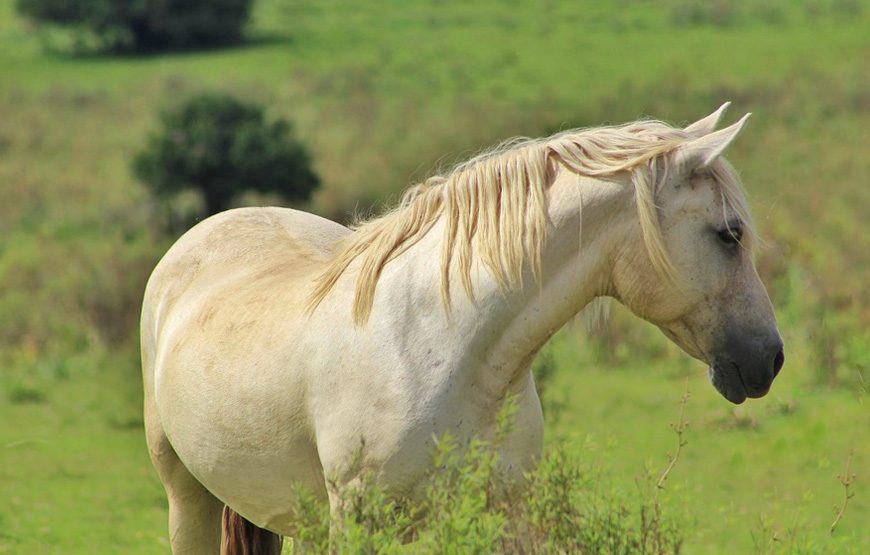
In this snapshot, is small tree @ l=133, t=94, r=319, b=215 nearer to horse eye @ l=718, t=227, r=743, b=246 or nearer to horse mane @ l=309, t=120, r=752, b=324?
horse mane @ l=309, t=120, r=752, b=324

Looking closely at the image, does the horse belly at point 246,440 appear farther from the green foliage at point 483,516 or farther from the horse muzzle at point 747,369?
the horse muzzle at point 747,369

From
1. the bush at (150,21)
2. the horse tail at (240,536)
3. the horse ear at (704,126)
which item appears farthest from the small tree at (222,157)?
the horse ear at (704,126)

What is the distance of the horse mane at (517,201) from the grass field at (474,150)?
387 mm

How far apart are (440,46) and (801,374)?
61.3 ft

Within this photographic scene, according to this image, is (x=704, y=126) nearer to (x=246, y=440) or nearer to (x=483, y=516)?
(x=483, y=516)

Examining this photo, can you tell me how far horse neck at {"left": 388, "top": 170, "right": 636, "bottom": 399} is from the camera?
347 cm

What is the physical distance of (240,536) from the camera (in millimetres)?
4746

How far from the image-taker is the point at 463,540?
315 centimetres

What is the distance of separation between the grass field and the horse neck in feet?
0.98

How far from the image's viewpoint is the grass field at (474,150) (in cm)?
793

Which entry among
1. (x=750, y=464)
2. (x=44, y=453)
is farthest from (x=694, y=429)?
(x=44, y=453)

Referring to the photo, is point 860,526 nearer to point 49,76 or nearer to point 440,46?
point 440,46

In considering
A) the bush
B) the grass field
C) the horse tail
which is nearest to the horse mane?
the grass field

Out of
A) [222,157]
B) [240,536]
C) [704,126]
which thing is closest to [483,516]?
[704,126]
